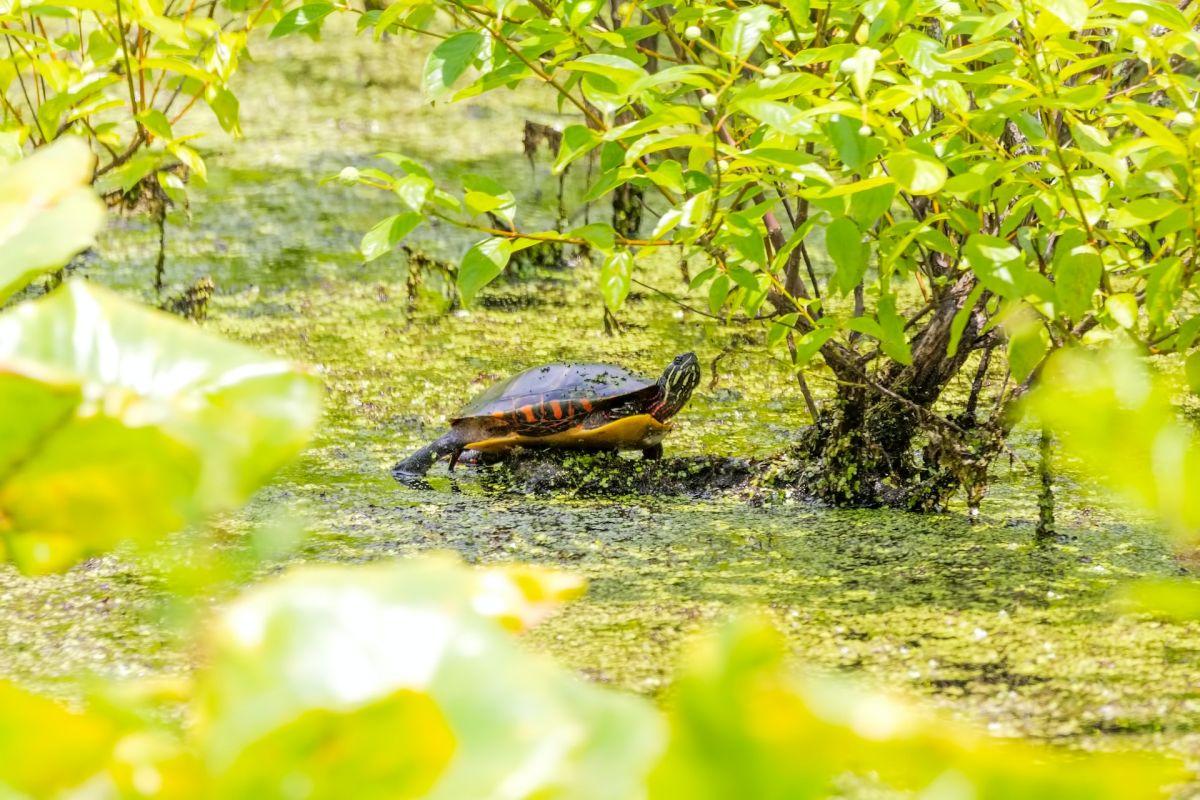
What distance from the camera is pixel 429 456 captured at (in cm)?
203

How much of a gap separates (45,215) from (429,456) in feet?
5.74

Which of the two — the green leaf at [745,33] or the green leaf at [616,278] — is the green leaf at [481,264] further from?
the green leaf at [745,33]

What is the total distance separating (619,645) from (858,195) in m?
0.50

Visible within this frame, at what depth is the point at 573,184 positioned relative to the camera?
156 inches

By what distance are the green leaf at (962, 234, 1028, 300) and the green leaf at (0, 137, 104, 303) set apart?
94 cm

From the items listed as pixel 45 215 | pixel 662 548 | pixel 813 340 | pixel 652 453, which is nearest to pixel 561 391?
pixel 652 453

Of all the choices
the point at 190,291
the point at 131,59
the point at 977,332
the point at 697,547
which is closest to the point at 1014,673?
the point at 697,547

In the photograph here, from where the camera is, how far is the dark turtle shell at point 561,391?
203 centimetres

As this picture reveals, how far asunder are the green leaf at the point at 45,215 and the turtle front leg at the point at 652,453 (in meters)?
1.71

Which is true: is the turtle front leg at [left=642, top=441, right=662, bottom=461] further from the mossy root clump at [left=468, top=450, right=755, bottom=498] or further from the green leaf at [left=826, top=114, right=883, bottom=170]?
the green leaf at [left=826, top=114, right=883, bottom=170]

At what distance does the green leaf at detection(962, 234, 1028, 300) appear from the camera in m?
1.12

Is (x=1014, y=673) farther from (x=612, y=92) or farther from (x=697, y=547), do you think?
(x=612, y=92)

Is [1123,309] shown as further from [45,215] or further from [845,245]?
[45,215]

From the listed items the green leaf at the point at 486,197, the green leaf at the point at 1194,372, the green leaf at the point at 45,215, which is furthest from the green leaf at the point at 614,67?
the green leaf at the point at 45,215
